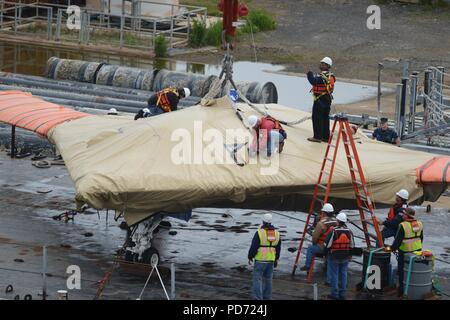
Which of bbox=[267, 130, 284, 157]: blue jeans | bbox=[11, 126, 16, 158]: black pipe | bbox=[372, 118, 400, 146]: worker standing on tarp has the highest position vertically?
bbox=[267, 130, 284, 157]: blue jeans

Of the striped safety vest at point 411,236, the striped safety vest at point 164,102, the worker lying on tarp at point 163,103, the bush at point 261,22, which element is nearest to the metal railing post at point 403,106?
the worker lying on tarp at point 163,103

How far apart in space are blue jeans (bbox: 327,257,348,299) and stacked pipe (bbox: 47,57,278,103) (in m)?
14.9

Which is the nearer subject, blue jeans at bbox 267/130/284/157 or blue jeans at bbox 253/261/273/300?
blue jeans at bbox 253/261/273/300

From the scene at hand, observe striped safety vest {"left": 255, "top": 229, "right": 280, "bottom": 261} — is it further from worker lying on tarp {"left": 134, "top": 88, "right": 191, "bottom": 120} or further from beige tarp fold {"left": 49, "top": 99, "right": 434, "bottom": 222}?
worker lying on tarp {"left": 134, "top": 88, "right": 191, "bottom": 120}

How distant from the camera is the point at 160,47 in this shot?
1870 inches

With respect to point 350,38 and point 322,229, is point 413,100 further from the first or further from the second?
point 350,38

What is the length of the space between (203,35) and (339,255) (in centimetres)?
2978

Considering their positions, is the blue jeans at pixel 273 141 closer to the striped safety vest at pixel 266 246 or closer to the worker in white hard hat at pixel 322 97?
the worker in white hard hat at pixel 322 97

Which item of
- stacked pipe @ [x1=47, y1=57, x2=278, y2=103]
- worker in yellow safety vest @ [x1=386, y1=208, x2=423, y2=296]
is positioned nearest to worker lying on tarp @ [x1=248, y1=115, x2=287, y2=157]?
worker in yellow safety vest @ [x1=386, y1=208, x2=423, y2=296]

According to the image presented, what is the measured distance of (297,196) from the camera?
22.3 metres

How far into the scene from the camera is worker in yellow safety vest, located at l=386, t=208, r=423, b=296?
2127cm

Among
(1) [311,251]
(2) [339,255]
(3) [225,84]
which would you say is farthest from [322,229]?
(3) [225,84]
